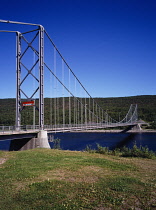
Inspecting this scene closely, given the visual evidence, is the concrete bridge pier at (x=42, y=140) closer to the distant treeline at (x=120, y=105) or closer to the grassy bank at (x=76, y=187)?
the grassy bank at (x=76, y=187)

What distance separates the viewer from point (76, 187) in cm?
806

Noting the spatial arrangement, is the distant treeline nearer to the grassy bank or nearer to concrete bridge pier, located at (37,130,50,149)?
concrete bridge pier, located at (37,130,50,149)

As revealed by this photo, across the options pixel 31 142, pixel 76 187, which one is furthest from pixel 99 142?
pixel 76 187

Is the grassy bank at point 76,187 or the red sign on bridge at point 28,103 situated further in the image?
the red sign on bridge at point 28,103

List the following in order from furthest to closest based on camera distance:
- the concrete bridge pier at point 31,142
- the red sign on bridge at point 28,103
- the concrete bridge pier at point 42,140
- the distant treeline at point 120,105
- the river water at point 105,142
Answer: the distant treeline at point 120,105 → the river water at point 105,142 → the red sign on bridge at point 28,103 → the concrete bridge pier at point 31,142 → the concrete bridge pier at point 42,140

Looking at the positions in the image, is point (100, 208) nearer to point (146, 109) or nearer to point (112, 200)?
point (112, 200)

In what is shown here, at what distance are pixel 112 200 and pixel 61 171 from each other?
Result: 4.23m

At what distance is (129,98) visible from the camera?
166500 mm

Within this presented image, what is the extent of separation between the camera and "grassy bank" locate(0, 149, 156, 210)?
6.58 metres

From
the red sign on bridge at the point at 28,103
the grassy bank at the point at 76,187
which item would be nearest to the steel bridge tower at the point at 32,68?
the red sign on bridge at the point at 28,103

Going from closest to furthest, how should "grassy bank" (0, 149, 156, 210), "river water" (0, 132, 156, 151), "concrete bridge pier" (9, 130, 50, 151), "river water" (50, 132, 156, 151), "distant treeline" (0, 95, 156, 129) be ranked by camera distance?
"grassy bank" (0, 149, 156, 210) < "concrete bridge pier" (9, 130, 50, 151) < "river water" (0, 132, 156, 151) < "river water" (50, 132, 156, 151) < "distant treeline" (0, 95, 156, 129)

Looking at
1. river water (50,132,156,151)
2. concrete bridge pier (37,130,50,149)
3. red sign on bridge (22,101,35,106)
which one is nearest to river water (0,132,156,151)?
river water (50,132,156,151)

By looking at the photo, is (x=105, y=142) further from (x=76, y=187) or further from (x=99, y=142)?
(x=76, y=187)

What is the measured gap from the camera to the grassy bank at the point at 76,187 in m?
6.58
